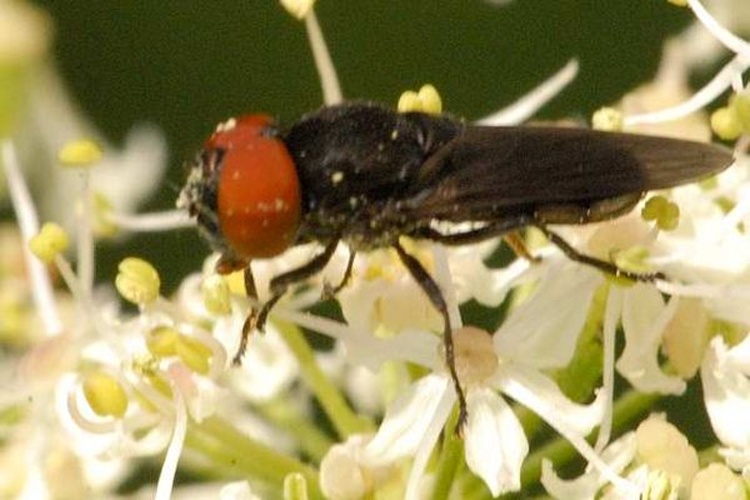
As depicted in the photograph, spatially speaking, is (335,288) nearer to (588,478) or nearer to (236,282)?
(236,282)

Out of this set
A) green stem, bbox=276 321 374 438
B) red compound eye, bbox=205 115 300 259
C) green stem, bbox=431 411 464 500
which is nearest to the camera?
red compound eye, bbox=205 115 300 259

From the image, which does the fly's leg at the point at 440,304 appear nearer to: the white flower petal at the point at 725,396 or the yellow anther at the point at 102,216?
the white flower petal at the point at 725,396

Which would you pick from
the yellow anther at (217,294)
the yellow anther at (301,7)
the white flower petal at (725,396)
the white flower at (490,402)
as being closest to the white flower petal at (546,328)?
the white flower at (490,402)

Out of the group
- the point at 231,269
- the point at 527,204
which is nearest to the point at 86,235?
the point at 231,269

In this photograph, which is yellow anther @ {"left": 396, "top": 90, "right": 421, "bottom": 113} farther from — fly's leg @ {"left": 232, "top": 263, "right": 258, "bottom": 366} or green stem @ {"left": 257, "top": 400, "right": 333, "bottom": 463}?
green stem @ {"left": 257, "top": 400, "right": 333, "bottom": 463}

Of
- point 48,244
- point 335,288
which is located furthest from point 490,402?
point 48,244

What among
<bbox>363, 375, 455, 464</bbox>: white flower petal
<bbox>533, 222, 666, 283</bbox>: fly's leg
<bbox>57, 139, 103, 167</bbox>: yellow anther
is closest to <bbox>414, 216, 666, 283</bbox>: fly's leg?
<bbox>533, 222, 666, 283</bbox>: fly's leg

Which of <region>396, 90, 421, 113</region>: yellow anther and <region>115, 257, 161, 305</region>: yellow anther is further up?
<region>396, 90, 421, 113</region>: yellow anther
